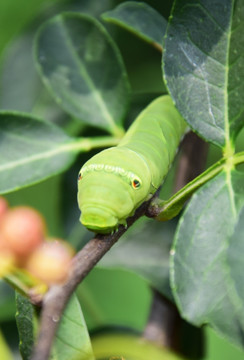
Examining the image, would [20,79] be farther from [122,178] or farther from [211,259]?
[211,259]

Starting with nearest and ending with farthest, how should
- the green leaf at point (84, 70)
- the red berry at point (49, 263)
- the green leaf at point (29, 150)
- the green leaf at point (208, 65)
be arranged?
the red berry at point (49, 263)
the green leaf at point (208, 65)
the green leaf at point (29, 150)
the green leaf at point (84, 70)

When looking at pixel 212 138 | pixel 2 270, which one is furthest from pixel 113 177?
pixel 2 270

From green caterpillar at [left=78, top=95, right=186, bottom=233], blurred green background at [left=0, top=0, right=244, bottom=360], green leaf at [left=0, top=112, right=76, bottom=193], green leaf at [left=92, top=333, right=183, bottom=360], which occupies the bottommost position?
blurred green background at [left=0, top=0, right=244, bottom=360]

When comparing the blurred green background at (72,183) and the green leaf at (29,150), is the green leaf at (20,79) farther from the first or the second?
the green leaf at (29,150)

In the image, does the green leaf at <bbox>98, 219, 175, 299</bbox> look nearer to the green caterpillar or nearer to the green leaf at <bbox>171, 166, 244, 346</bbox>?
the green caterpillar

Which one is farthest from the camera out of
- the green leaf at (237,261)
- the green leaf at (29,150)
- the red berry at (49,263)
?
the green leaf at (29,150)

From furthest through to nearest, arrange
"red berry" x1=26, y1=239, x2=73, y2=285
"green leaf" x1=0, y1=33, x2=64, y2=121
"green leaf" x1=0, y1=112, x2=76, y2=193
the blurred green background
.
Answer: "green leaf" x1=0, y1=33, x2=64, y2=121
the blurred green background
"green leaf" x1=0, y1=112, x2=76, y2=193
"red berry" x1=26, y1=239, x2=73, y2=285

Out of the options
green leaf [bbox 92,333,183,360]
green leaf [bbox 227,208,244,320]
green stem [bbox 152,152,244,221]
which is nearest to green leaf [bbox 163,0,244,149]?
green stem [bbox 152,152,244,221]

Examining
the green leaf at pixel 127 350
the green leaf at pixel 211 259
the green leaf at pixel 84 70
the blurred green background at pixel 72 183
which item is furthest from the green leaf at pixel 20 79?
the green leaf at pixel 127 350
